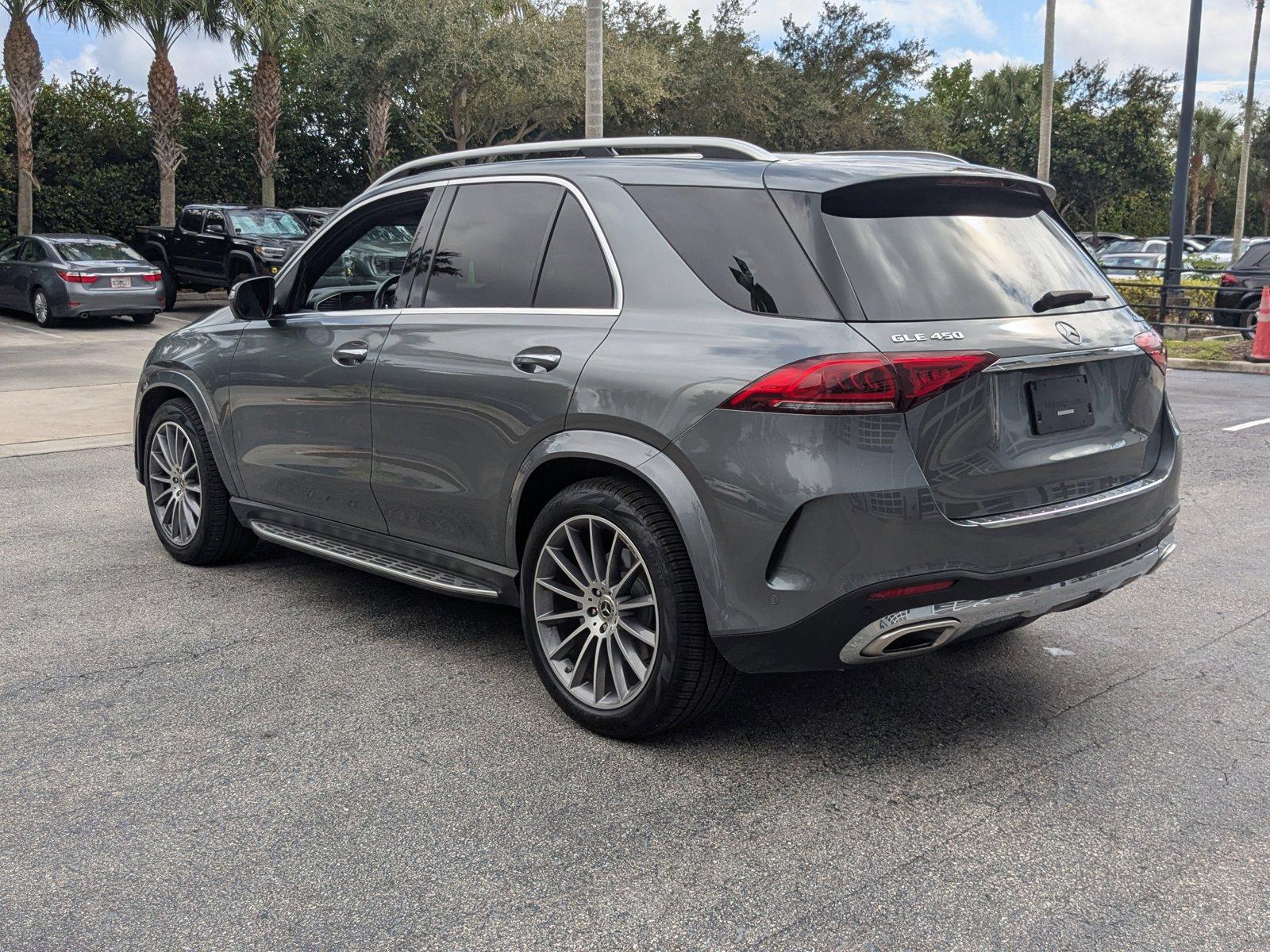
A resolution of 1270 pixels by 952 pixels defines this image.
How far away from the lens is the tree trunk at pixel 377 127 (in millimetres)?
29866

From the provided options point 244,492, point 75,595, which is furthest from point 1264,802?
point 75,595

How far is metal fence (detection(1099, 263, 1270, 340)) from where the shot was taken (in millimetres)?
17609

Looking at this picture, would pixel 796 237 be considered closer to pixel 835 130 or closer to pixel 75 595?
pixel 75 595

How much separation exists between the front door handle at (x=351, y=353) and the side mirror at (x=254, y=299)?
0.61 meters

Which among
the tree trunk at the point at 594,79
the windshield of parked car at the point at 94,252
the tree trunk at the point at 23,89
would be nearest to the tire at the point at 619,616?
the tree trunk at the point at 594,79

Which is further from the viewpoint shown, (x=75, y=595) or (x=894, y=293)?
(x=75, y=595)

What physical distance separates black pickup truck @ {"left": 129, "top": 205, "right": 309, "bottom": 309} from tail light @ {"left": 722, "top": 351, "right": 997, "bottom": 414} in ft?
62.0

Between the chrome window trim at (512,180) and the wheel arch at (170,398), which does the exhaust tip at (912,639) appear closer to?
the chrome window trim at (512,180)

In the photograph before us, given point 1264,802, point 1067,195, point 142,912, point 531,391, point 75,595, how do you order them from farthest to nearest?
1. point 1067,195
2. point 75,595
3. point 531,391
4. point 1264,802
5. point 142,912

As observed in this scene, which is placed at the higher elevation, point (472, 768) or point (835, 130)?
point (835, 130)

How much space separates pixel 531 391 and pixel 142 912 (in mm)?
1896

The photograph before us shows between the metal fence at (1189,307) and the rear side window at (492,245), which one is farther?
the metal fence at (1189,307)

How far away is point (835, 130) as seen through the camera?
4047 centimetres

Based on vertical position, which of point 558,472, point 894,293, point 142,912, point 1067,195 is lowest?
point 142,912
